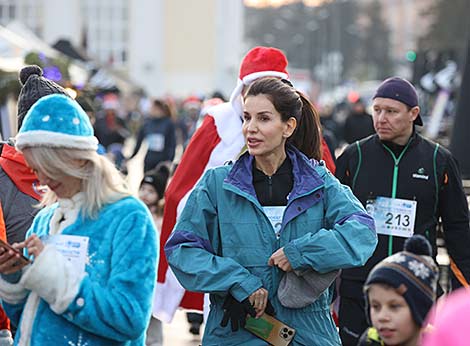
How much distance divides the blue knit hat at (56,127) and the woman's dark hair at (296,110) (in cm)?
87

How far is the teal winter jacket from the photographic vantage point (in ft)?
15.5

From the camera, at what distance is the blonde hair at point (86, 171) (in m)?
4.27

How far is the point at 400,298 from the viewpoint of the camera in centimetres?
387

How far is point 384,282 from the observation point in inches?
153

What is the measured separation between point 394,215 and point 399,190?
0.50 ft

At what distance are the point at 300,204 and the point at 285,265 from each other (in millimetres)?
273

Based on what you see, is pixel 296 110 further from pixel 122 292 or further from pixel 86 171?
pixel 122 292

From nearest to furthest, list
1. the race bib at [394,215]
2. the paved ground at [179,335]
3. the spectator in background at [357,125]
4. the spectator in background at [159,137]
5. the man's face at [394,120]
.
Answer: the race bib at [394,215] < the man's face at [394,120] < the paved ground at [179,335] < the spectator in background at [159,137] < the spectator in background at [357,125]

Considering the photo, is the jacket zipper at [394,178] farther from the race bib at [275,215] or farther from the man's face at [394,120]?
the race bib at [275,215]

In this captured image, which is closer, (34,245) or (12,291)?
(34,245)

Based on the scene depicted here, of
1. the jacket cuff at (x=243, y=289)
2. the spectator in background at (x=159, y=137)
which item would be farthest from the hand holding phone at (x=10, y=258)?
the spectator in background at (x=159, y=137)

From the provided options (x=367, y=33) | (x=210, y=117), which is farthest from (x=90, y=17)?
(x=210, y=117)

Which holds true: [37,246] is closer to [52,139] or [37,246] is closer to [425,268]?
[52,139]

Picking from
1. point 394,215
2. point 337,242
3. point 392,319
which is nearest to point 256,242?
point 337,242
